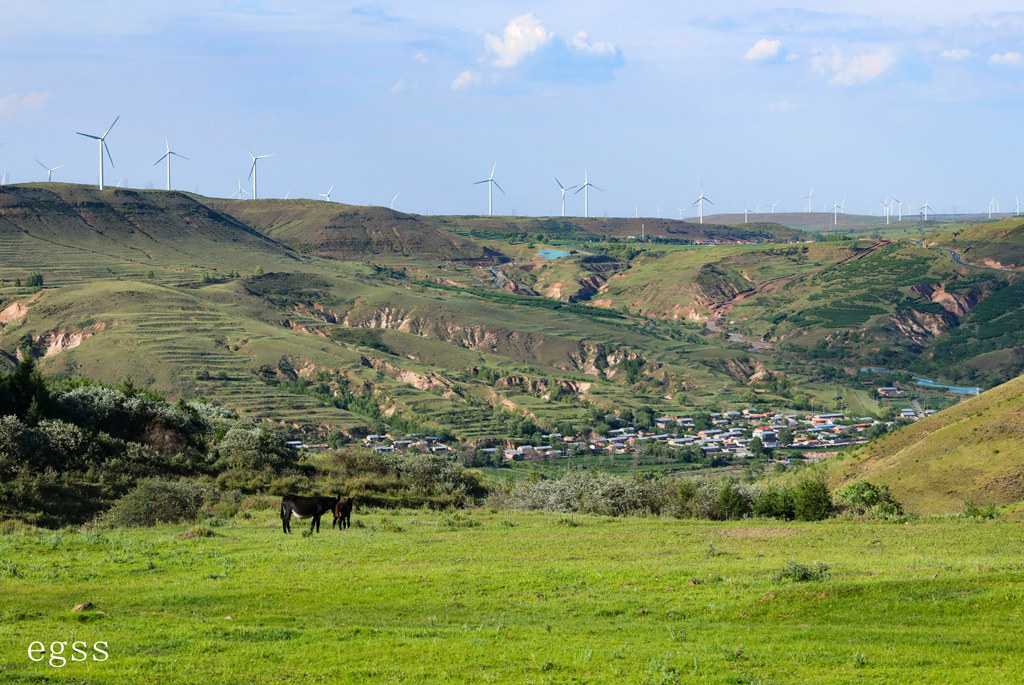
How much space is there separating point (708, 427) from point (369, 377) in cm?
5056

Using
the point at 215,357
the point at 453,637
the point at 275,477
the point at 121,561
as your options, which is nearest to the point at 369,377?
the point at 215,357

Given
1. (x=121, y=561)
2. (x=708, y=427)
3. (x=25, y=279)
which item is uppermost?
(x=25, y=279)

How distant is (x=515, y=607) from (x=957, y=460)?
3829cm

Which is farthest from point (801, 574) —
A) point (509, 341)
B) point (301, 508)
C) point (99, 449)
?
point (509, 341)

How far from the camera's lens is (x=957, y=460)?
50.7 meters

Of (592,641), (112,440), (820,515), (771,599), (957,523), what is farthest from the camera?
(112,440)

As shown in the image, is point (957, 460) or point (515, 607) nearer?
point (515, 607)

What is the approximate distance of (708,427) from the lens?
466 feet

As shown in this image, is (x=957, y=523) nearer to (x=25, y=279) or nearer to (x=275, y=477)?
(x=275, y=477)

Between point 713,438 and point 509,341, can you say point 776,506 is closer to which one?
point 713,438

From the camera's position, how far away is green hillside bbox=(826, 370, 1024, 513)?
153 feet

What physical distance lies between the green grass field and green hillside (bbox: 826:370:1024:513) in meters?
17.5

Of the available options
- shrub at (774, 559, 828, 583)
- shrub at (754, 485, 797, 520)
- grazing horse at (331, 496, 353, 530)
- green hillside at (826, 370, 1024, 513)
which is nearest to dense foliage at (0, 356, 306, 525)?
grazing horse at (331, 496, 353, 530)

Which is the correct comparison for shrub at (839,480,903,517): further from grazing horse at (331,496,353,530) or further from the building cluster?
the building cluster
